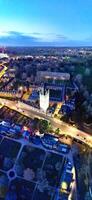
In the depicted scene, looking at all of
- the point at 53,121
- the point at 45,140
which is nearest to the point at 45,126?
the point at 45,140

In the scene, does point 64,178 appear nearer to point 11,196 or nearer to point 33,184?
point 33,184

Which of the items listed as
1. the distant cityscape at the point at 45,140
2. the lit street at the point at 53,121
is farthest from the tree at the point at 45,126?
the lit street at the point at 53,121

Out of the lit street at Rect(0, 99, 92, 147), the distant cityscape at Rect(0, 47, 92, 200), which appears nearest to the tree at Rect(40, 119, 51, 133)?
the distant cityscape at Rect(0, 47, 92, 200)

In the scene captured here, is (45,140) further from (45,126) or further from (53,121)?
(53,121)

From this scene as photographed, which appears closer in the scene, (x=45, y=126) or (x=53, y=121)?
(x=45, y=126)

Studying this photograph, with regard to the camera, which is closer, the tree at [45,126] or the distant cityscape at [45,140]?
the distant cityscape at [45,140]

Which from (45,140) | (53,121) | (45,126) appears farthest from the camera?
(53,121)

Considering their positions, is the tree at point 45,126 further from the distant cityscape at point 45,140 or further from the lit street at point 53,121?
the lit street at point 53,121

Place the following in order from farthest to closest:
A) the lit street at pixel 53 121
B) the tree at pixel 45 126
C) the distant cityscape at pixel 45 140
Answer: the lit street at pixel 53 121, the tree at pixel 45 126, the distant cityscape at pixel 45 140

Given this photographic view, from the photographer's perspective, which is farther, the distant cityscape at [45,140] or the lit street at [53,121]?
the lit street at [53,121]

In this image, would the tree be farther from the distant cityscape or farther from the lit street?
the lit street

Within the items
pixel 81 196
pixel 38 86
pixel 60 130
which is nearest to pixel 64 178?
pixel 81 196

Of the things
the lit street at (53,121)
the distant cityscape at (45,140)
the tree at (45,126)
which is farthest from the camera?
the lit street at (53,121)
